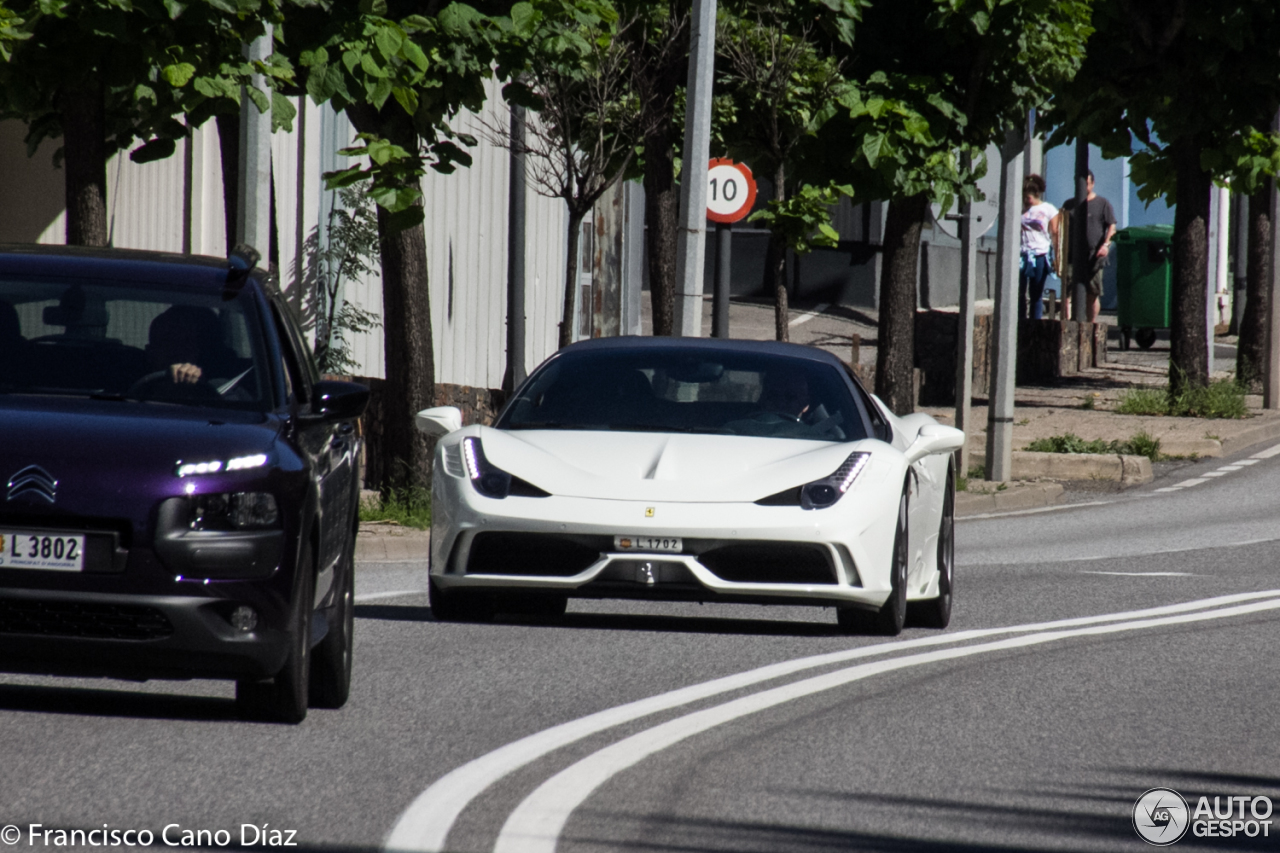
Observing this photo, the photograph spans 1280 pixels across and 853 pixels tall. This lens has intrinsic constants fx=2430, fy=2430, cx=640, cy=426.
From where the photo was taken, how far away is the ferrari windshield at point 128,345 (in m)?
7.77

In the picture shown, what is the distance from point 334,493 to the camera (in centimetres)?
802

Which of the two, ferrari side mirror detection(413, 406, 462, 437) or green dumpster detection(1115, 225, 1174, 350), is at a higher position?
green dumpster detection(1115, 225, 1174, 350)

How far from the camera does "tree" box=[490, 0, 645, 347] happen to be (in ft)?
48.2

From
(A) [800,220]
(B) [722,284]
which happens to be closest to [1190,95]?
(A) [800,220]


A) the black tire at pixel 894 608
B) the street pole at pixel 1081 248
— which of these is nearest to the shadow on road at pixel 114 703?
the black tire at pixel 894 608

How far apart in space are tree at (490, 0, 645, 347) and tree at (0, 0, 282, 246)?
5.53ft

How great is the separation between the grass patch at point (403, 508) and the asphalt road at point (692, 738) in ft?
13.9

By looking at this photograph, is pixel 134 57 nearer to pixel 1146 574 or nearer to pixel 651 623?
pixel 651 623

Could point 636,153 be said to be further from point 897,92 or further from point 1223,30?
point 1223,30

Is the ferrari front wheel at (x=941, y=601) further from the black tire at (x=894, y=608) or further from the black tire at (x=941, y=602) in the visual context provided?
the black tire at (x=894, y=608)

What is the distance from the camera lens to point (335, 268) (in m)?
24.2

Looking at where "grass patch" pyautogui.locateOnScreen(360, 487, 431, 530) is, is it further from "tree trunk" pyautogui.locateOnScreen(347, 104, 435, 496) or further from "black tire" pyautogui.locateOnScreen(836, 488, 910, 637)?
"black tire" pyautogui.locateOnScreen(836, 488, 910, 637)

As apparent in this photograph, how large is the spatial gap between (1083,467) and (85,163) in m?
11.7

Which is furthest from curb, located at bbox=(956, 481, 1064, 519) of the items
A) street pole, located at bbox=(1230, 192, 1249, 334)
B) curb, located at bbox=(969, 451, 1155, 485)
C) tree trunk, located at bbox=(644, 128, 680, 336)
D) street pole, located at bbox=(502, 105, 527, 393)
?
street pole, located at bbox=(1230, 192, 1249, 334)
